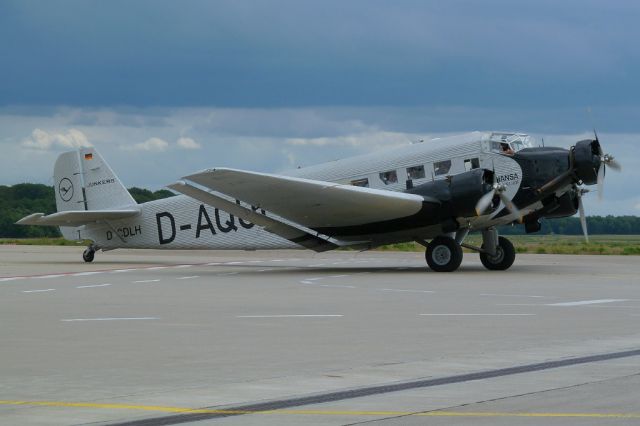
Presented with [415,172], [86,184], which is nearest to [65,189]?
[86,184]

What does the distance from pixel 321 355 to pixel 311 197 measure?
1741cm

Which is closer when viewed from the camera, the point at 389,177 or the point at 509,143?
the point at 509,143

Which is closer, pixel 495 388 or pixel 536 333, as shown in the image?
pixel 495 388

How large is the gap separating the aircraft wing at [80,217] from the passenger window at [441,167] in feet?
40.0

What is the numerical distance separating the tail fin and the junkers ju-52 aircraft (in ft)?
19.4

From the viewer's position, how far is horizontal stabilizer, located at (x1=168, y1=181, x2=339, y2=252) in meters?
30.8

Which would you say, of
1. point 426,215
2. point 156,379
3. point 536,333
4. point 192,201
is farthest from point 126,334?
point 192,201

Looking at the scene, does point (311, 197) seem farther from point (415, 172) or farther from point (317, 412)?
point (317, 412)

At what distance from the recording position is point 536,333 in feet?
44.6

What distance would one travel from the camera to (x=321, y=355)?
11.5 meters

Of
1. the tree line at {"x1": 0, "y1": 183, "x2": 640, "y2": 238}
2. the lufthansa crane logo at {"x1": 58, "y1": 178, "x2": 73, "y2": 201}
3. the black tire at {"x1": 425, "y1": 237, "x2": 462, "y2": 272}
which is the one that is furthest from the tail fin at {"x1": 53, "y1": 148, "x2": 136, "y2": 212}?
the tree line at {"x1": 0, "y1": 183, "x2": 640, "y2": 238}

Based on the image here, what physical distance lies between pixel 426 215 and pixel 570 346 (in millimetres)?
16980

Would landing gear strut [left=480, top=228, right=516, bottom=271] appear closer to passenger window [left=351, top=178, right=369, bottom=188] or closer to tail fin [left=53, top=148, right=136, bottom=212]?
passenger window [left=351, top=178, right=369, bottom=188]

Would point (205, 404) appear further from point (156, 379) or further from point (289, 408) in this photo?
point (156, 379)
